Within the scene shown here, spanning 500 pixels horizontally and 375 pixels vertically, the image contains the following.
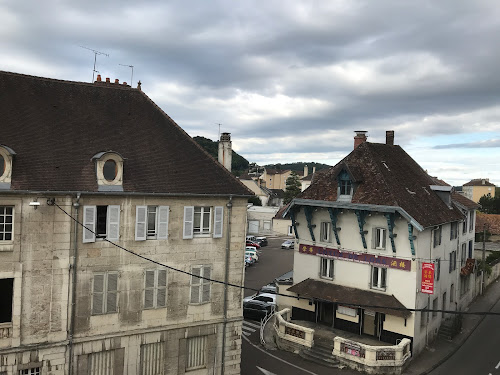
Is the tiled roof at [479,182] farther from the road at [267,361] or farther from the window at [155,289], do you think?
the window at [155,289]

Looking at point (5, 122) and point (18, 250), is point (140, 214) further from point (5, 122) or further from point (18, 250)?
point (5, 122)

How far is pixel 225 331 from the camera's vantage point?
21016 millimetres

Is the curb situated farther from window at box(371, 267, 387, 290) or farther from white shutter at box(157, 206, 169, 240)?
white shutter at box(157, 206, 169, 240)

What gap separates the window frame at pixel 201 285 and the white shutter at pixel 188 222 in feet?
5.16

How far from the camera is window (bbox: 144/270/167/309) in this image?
1908 cm

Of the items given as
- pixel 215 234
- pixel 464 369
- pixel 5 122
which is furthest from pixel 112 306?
pixel 464 369

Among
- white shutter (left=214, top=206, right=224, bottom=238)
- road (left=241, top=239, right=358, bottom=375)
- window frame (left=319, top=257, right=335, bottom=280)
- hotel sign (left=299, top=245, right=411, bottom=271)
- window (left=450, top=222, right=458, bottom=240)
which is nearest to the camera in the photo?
white shutter (left=214, top=206, right=224, bottom=238)

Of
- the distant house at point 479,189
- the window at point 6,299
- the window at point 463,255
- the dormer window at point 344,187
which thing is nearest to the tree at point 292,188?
the distant house at point 479,189

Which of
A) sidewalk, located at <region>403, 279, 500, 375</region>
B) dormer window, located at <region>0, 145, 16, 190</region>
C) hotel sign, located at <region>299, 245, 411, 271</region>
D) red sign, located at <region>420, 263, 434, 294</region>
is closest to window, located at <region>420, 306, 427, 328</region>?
sidewalk, located at <region>403, 279, 500, 375</region>

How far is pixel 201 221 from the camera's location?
67.0 ft

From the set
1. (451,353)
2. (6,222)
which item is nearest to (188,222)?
(6,222)

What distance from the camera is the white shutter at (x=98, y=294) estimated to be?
17.9 m

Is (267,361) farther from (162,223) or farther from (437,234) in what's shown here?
(437,234)

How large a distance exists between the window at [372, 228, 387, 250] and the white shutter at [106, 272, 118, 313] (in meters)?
15.6
